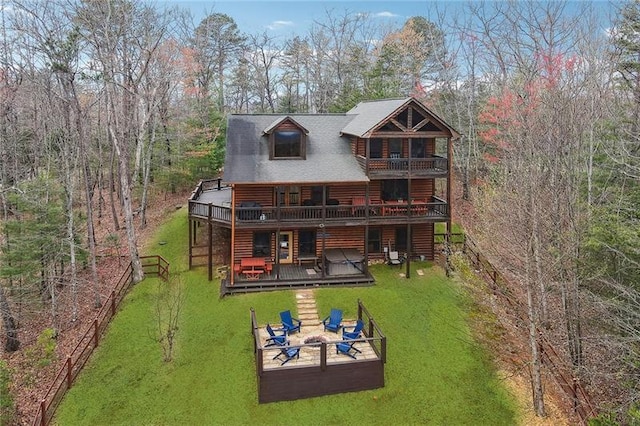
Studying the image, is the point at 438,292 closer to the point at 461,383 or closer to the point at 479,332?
the point at 479,332

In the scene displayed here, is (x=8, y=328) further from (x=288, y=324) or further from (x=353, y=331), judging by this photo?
(x=353, y=331)

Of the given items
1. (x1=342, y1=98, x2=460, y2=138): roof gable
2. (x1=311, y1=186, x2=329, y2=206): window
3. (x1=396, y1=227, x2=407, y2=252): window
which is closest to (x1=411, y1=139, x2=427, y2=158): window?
(x1=342, y1=98, x2=460, y2=138): roof gable

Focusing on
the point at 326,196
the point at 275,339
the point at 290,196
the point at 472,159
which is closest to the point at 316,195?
the point at 326,196

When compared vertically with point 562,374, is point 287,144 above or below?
above

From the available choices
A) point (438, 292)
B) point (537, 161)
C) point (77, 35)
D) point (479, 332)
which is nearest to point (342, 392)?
point (479, 332)

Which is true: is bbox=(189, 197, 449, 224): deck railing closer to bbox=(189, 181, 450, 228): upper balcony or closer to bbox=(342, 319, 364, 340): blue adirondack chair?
bbox=(189, 181, 450, 228): upper balcony
